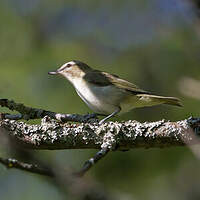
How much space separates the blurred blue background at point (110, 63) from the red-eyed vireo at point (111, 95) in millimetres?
480

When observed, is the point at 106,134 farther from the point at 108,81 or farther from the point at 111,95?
the point at 108,81

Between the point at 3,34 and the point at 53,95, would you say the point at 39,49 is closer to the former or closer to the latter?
the point at 3,34

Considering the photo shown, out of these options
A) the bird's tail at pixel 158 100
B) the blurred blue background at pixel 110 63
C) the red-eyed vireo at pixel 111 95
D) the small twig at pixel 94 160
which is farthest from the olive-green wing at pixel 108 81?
the small twig at pixel 94 160

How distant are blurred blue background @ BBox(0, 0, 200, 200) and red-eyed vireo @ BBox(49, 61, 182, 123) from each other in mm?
480

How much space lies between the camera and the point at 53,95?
5668 mm

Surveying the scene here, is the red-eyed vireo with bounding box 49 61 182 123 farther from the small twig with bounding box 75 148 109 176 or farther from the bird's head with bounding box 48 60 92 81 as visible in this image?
the small twig with bounding box 75 148 109 176

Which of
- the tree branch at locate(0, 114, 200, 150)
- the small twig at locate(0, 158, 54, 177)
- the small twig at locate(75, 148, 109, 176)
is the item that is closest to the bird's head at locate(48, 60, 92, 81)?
the tree branch at locate(0, 114, 200, 150)

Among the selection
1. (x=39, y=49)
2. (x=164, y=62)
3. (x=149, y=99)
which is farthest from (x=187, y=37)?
(x=39, y=49)

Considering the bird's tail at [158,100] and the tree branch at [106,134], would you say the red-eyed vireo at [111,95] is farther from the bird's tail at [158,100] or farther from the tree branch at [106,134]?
the tree branch at [106,134]

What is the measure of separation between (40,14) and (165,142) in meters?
5.70

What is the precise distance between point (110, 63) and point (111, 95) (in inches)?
77.3

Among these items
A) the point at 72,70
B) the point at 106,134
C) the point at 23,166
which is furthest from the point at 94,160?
the point at 72,70

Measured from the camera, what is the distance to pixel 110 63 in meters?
6.69

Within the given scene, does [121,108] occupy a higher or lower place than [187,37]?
lower
